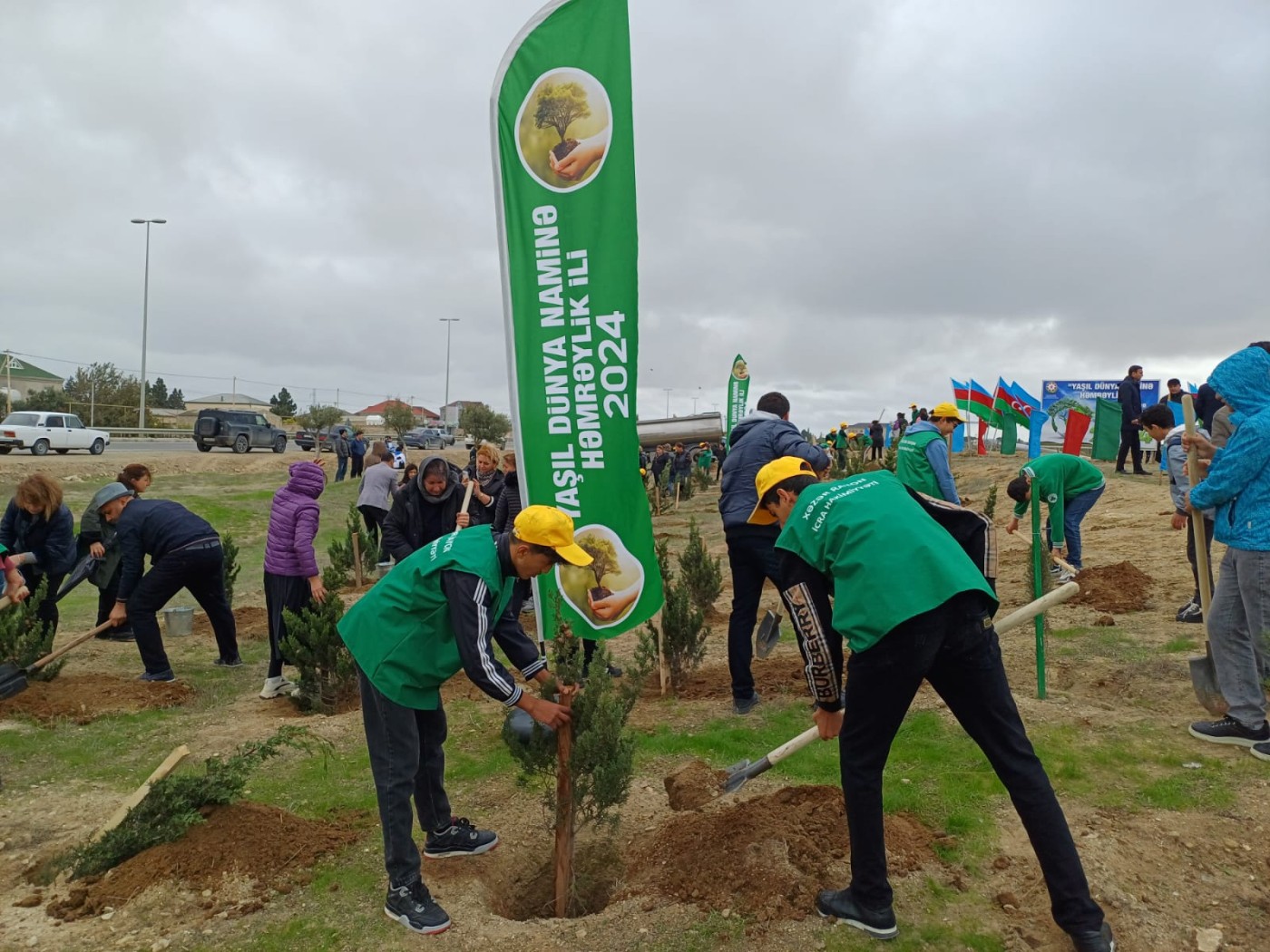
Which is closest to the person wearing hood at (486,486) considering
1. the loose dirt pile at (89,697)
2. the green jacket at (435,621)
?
the loose dirt pile at (89,697)

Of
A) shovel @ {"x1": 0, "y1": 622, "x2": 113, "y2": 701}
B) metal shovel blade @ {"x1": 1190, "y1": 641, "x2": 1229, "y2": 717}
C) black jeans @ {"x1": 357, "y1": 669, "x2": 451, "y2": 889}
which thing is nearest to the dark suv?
shovel @ {"x1": 0, "y1": 622, "x2": 113, "y2": 701}

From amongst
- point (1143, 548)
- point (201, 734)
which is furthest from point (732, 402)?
point (201, 734)

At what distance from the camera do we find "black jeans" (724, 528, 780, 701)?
4992 mm

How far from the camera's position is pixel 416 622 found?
3074 mm

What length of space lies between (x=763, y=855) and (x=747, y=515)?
2.15m

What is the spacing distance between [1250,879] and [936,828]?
1.17 m

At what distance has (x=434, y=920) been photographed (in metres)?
3.08

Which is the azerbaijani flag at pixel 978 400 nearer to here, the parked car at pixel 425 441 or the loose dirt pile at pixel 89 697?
the loose dirt pile at pixel 89 697

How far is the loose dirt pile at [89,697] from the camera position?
18.4 feet

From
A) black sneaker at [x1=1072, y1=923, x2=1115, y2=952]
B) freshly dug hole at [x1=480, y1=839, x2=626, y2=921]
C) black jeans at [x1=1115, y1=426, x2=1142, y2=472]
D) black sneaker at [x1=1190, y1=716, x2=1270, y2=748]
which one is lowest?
freshly dug hole at [x1=480, y1=839, x2=626, y2=921]

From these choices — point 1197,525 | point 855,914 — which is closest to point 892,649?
point 855,914

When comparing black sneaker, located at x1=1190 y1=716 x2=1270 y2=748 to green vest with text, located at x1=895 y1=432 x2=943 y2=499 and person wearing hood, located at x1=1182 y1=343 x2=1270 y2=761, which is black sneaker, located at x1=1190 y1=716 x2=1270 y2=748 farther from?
green vest with text, located at x1=895 y1=432 x2=943 y2=499

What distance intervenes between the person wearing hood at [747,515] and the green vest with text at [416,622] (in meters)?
2.25

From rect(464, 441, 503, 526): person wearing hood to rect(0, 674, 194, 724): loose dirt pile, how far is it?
9.34ft
